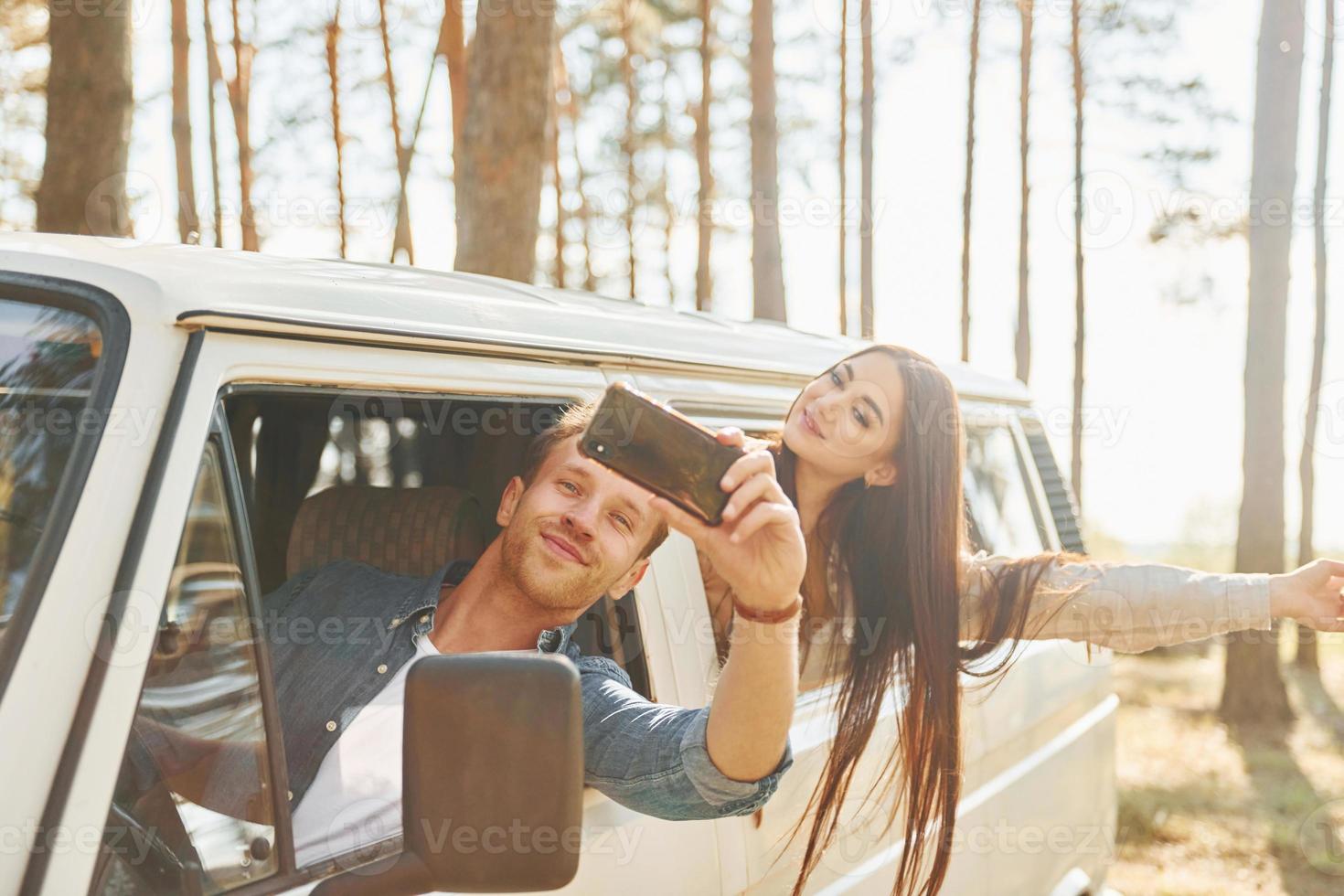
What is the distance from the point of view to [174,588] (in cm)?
161

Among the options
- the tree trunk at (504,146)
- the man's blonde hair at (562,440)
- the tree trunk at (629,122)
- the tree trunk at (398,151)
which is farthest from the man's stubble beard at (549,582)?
the tree trunk at (629,122)

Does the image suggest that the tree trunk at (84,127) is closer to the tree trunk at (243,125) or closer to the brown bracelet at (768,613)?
the brown bracelet at (768,613)

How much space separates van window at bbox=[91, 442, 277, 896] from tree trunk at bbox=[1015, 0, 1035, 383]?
19757 millimetres

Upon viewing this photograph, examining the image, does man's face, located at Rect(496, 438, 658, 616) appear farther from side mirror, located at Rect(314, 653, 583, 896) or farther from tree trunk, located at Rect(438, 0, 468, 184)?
tree trunk, located at Rect(438, 0, 468, 184)

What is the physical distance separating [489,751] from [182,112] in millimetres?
15524

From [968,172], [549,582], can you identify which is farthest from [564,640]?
[968,172]

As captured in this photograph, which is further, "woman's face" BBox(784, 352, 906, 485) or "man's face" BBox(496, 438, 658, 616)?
"woman's face" BBox(784, 352, 906, 485)

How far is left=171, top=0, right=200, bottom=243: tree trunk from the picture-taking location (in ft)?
45.8

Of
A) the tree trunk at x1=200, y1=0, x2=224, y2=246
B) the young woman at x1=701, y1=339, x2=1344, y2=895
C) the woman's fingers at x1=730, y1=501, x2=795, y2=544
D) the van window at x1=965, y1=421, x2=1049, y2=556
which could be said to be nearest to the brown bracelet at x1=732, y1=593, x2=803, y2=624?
the woman's fingers at x1=730, y1=501, x2=795, y2=544

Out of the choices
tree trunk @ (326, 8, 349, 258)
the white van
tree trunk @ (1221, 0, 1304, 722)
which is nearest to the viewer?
the white van

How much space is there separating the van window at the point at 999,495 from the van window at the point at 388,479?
5.53 ft

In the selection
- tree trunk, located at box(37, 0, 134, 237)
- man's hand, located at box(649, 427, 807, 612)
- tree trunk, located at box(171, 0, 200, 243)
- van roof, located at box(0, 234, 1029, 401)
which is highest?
tree trunk, located at box(171, 0, 200, 243)

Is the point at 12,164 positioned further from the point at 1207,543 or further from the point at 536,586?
the point at 1207,543

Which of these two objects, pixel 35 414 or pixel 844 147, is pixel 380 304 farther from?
pixel 844 147
